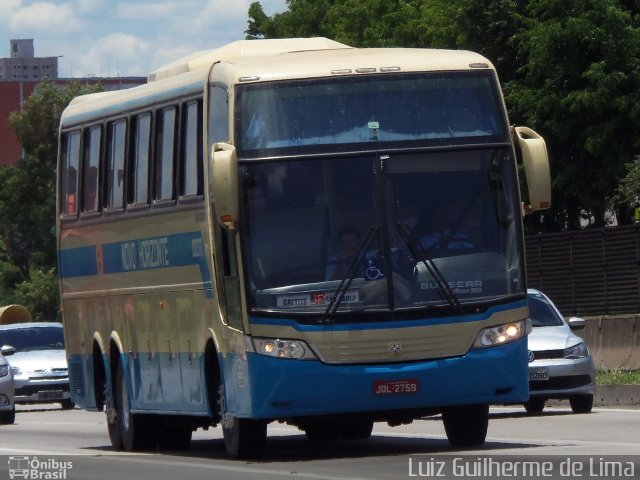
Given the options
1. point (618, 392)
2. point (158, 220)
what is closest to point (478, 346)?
point (158, 220)

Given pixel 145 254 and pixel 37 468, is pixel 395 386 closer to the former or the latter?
pixel 37 468

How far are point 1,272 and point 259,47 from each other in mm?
57663

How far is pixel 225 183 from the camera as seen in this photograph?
1492 centimetres

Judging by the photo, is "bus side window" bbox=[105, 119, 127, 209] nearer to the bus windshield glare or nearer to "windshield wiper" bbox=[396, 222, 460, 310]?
the bus windshield glare

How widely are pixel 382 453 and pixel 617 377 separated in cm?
1057

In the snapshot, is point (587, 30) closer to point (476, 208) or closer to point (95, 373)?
point (95, 373)

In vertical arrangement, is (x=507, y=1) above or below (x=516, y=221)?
above

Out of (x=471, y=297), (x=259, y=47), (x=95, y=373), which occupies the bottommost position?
(x=95, y=373)

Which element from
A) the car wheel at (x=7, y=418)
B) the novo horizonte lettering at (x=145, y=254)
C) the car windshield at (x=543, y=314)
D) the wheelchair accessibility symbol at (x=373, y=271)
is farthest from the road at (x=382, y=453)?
the car wheel at (x=7, y=418)

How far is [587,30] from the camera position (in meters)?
40.2

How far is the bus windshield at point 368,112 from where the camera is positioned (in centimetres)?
1547

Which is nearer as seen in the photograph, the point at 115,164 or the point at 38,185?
the point at 115,164

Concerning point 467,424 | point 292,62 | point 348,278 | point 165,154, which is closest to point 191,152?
point 165,154

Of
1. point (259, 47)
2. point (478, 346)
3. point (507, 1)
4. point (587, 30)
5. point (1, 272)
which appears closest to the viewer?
point (478, 346)
